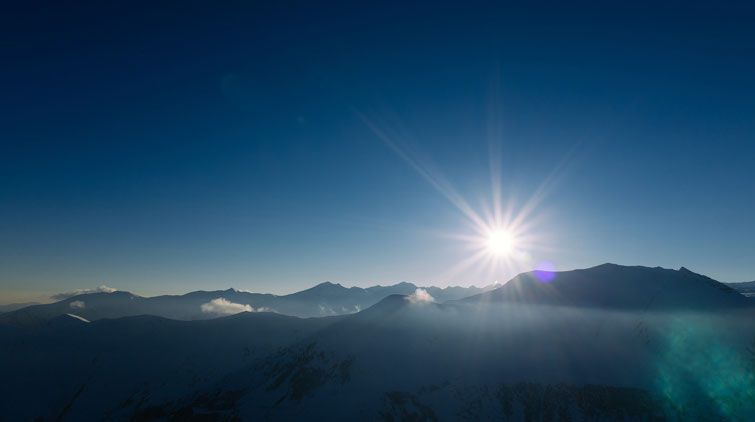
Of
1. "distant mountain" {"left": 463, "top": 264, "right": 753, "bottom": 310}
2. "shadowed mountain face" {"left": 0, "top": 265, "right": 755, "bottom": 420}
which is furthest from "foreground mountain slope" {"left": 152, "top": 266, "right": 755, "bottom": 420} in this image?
"distant mountain" {"left": 463, "top": 264, "right": 753, "bottom": 310}

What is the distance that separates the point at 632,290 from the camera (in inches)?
6575

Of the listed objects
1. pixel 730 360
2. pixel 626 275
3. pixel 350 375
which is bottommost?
pixel 350 375

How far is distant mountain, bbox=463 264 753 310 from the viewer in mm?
150875

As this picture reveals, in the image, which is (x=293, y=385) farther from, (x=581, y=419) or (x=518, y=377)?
(x=581, y=419)

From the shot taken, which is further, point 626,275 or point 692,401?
point 626,275

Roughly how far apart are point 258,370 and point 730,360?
614 ft

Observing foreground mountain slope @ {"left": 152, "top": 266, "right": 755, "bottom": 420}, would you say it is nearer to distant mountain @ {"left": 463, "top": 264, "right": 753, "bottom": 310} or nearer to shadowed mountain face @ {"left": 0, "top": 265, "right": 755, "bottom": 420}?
shadowed mountain face @ {"left": 0, "top": 265, "right": 755, "bottom": 420}

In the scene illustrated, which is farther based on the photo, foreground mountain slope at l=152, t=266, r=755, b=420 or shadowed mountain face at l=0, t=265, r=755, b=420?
shadowed mountain face at l=0, t=265, r=755, b=420

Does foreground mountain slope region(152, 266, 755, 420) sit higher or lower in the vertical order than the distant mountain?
lower

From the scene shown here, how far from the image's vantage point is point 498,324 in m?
168

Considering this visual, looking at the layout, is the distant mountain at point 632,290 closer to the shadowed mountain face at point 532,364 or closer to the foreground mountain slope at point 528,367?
the shadowed mountain face at point 532,364

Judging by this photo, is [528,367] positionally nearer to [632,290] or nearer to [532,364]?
[532,364]

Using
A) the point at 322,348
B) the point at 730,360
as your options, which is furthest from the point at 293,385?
the point at 730,360

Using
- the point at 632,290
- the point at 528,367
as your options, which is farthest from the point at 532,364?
the point at 632,290
